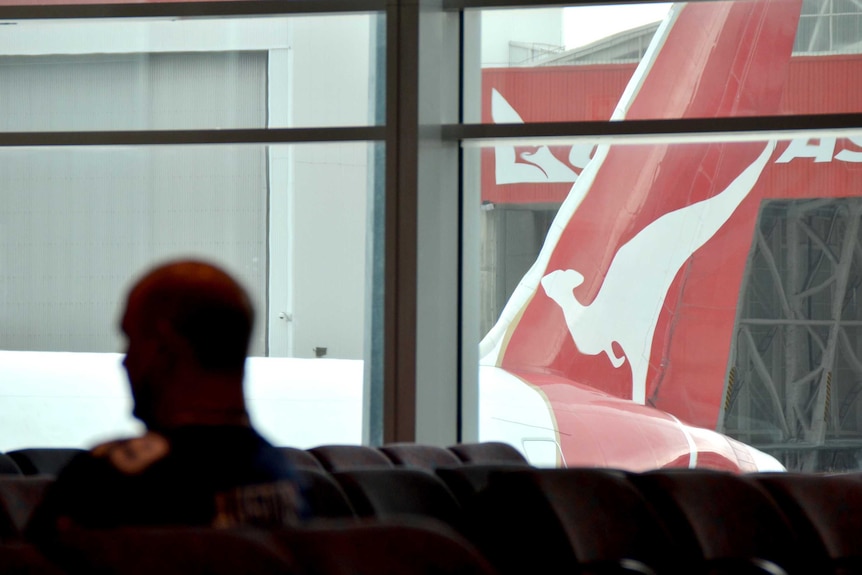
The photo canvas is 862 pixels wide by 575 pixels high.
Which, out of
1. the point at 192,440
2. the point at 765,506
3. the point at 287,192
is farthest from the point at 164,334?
the point at 287,192

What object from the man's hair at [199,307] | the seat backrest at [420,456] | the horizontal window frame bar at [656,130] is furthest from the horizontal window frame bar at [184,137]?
the man's hair at [199,307]

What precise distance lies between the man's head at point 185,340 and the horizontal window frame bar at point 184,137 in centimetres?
404

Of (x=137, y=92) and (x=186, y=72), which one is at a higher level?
(x=186, y=72)

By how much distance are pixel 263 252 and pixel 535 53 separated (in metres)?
1.86

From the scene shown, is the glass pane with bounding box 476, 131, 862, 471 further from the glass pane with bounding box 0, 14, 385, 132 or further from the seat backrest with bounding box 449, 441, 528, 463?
the seat backrest with bounding box 449, 441, 528, 463

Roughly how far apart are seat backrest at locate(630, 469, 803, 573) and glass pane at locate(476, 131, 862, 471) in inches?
134

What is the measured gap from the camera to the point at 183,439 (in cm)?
141

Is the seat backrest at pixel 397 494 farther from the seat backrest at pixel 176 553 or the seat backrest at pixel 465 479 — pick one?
the seat backrest at pixel 176 553

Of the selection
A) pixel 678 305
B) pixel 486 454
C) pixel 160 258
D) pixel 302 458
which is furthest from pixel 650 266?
pixel 302 458

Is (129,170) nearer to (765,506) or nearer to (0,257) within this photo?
(0,257)

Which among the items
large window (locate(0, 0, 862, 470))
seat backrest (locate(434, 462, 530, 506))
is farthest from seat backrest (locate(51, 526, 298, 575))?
large window (locate(0, 0, 862, 470))

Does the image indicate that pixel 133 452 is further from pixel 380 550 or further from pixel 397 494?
pixel 397 494

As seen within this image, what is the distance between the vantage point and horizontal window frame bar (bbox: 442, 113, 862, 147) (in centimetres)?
527

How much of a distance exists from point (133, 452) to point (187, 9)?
477 centimetres
